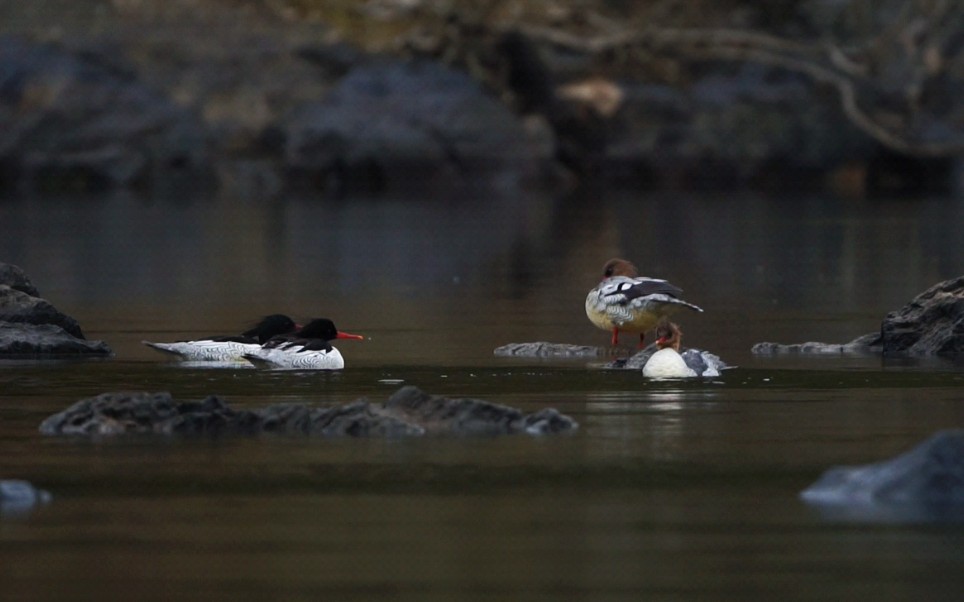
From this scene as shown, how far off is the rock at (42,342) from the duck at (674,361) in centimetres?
365

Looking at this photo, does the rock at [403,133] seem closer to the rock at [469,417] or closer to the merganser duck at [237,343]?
the merganser duck at [237,343]

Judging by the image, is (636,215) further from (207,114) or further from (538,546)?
(538,546)

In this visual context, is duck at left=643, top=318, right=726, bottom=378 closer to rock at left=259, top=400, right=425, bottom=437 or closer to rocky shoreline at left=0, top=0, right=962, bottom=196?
rock at left=259, top=400, right=425, bottom=437

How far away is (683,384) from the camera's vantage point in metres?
11.8

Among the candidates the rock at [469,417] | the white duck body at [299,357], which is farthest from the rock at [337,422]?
the white duck body at [299,357]

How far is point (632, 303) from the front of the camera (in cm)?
1389

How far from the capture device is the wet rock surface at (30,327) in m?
13.7

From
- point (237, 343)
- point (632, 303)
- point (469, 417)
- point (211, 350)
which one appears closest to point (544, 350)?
point (632, 303)

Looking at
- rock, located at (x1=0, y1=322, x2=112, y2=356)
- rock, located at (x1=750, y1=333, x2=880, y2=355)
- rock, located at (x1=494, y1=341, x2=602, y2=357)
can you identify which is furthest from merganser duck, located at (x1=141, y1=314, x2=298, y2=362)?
rock, located at (x1=750, y1=333, x2=880, y2=355)

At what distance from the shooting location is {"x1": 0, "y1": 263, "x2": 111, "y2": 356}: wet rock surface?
13.7 meters

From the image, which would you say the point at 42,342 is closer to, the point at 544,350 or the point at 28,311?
the point at 28,311

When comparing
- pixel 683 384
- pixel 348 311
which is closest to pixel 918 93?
pixel 348 311

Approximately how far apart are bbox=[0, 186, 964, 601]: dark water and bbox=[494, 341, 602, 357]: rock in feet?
0.70

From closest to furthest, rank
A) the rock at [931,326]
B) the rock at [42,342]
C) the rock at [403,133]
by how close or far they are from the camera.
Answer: the rock at [931,326]
the rock at [42,342]
the rock at [403,133]
